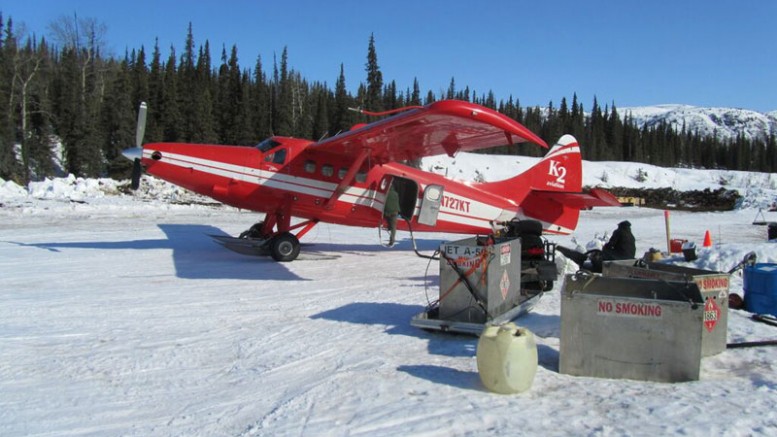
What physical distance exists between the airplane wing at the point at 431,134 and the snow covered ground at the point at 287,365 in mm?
2662

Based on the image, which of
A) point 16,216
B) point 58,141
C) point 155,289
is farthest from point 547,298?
point 58,141

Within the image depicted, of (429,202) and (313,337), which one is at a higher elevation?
(429,202)

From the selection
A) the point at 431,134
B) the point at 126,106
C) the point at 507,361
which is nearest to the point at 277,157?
the point at 431,134

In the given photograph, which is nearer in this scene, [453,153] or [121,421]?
[121,421]

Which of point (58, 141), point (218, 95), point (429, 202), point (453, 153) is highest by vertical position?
point (218, 95)

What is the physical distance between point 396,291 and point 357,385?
4191 millimetres

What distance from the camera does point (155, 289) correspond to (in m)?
8.43

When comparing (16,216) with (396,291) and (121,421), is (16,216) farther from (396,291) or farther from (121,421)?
(121,421)

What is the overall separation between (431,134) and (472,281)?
16.1 ft

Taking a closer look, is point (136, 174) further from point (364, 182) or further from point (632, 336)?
point (632, 336)

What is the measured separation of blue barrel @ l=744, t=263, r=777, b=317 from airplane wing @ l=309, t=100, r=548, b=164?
319 centimetres

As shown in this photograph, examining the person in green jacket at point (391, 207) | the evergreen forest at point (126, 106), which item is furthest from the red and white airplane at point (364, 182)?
the evergreen forest at point (126, 106)

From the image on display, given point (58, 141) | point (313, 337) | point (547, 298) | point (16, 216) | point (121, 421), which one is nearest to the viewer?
point (121, 421)

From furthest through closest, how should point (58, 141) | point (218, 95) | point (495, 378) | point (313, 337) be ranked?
point (218, 95) → point (58, 141) → point (313, 337) → point (495, 378)
